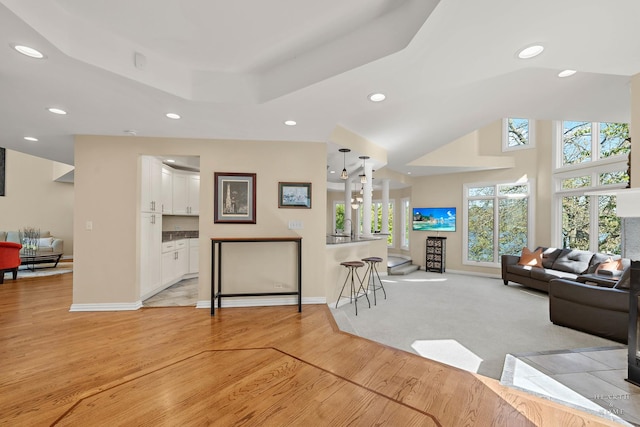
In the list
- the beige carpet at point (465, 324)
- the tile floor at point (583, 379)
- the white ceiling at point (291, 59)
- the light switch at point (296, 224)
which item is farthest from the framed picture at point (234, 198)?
the tile floor at point (583, 379)

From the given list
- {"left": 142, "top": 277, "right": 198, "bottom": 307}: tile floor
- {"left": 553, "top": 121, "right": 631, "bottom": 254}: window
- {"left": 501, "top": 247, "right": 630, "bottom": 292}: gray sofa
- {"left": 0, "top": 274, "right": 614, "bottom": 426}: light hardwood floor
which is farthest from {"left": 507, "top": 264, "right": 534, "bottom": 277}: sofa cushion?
{"left": 142, "top": 277, "right": 198, "bottom": 307}: tile floor

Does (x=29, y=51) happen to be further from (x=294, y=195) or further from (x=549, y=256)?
(x=549, y=256)

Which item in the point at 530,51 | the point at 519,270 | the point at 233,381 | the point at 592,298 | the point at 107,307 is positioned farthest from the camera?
the point at 519,270

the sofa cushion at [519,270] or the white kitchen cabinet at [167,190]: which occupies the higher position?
the white kitchen cabinet at [167,190]

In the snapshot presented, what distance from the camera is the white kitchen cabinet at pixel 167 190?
190 inches

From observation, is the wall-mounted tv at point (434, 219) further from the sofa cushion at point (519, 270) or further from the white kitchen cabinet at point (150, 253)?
the white kitchen cabinet at point (150, 253)

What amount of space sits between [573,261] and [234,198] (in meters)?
6.40

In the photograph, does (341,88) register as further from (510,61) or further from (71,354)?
(71,354)

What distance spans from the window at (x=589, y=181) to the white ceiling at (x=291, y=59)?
2.63 metres

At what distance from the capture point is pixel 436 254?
7.51 m

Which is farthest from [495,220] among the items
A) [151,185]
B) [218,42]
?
[151,185]

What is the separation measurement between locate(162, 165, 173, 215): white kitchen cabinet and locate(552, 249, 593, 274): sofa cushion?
760cm

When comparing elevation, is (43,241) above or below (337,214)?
below

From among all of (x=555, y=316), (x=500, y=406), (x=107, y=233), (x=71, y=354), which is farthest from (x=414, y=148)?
(x=71, y=354)
